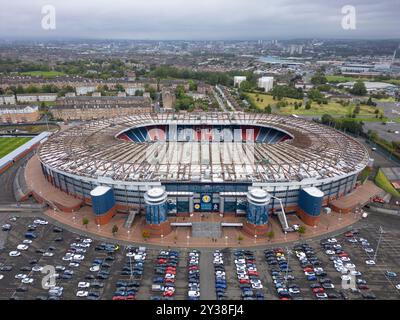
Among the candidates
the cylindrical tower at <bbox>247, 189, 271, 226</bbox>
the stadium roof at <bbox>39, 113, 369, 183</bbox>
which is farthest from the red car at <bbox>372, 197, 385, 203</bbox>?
the cylindrical tower at <bbox>247, 189, 271, 226</bbox>

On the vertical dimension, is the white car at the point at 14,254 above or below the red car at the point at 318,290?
above

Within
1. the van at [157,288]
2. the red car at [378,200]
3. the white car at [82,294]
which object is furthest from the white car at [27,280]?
the red car at [378,200]

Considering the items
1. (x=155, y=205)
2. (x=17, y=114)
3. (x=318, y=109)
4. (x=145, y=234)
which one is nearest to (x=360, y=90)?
(x=318, y=109)

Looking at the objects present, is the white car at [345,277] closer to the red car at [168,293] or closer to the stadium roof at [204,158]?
the stadium roof at [204,158]

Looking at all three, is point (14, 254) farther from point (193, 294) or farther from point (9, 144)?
point (9, 144)
